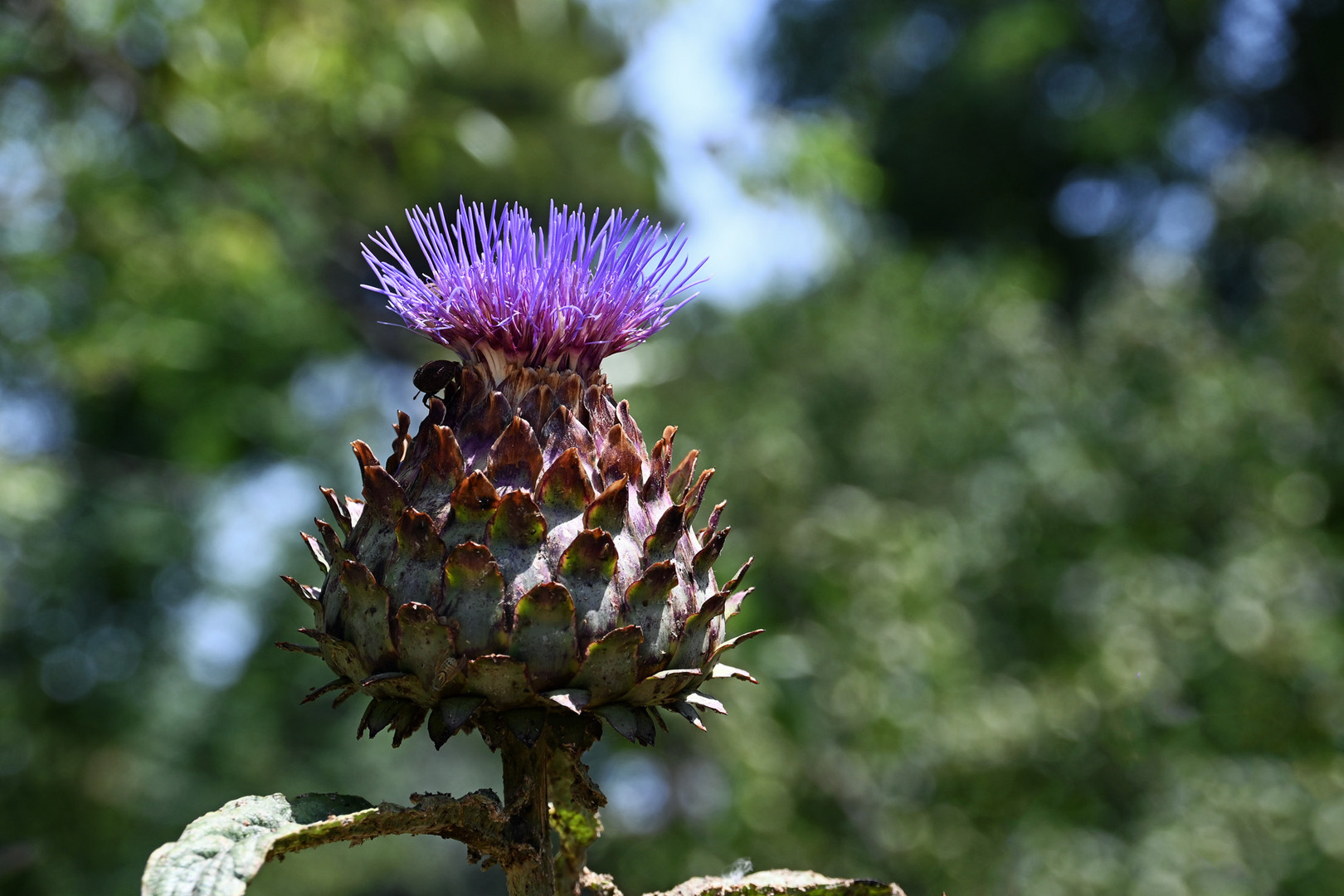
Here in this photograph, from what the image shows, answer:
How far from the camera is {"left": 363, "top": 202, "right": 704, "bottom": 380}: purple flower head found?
1.40 metres

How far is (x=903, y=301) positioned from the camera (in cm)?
958

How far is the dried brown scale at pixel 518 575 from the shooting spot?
1229 mm

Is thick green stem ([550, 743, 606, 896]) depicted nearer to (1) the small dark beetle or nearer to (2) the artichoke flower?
(2) the artichoke flower

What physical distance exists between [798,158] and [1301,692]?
3.63 m

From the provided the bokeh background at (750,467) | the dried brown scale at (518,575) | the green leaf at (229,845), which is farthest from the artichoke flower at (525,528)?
the bokeh background at (750,467)

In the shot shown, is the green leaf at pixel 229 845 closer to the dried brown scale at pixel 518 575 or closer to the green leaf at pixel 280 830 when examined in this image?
the green leaf at pixel 280 830

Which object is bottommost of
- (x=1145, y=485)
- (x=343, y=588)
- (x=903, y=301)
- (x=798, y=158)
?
(x=343, y=588)

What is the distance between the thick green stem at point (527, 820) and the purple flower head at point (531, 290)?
0.43 m

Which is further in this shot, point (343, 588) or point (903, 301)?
point (903, 301)

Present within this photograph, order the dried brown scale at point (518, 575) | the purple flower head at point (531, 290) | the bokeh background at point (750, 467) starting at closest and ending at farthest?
the dried brown scale at point (518, 575)
the purple flower head at point (531, 290)
the bokeh background at point (750, 467)

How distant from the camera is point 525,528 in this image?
1.29 metres

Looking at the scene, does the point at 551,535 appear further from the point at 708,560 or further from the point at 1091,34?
the point at 1091,34

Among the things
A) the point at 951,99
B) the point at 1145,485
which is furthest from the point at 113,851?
the point at 951,99

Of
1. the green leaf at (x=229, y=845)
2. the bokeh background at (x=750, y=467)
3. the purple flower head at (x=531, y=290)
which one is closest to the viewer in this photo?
the green leaf at (x=229, y=845)
